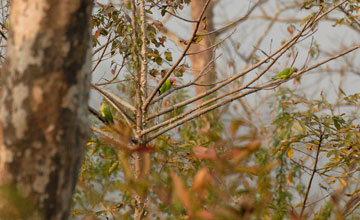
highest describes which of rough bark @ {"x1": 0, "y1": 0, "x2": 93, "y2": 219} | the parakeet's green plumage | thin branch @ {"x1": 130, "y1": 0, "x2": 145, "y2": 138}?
the parakeet's green plumage

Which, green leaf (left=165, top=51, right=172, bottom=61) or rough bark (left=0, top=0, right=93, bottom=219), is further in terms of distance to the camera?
green leaf (left=165, top=51, right=172, bottom=61)

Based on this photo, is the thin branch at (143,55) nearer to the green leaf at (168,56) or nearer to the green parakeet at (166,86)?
the green leaf at (168,56)

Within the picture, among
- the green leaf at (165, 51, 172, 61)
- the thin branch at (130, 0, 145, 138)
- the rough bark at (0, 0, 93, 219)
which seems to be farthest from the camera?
the green leaf at (165, 51, 172, 61)

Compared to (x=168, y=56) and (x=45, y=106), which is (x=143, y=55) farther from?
(x=45, y=106)

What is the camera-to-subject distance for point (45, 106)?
0.86 metres

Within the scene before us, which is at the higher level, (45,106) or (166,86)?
(166,86)

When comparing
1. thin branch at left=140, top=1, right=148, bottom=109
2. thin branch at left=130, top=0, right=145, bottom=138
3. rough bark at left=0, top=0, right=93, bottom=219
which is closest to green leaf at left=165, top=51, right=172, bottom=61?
thin branch at left=140, top=1, right=148, bottom=109

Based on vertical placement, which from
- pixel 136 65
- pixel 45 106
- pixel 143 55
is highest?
pixel 143 55

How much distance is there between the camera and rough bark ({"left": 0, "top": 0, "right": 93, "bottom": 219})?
2.79ft

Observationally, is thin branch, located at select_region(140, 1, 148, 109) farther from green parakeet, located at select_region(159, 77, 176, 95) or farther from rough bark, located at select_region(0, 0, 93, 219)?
rough bark, located at select_region(0, 0, 93, 219)

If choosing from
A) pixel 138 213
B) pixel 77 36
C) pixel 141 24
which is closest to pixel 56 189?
pixel 77 36

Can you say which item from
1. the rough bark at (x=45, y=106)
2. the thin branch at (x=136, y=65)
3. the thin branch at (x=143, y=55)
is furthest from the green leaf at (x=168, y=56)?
the rough bark at (x=45, y=106)

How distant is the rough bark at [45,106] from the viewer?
33.4 inches

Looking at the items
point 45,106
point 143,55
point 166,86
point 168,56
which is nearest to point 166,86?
point 166,86
